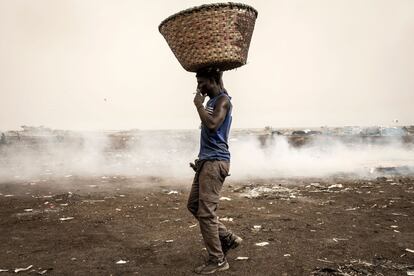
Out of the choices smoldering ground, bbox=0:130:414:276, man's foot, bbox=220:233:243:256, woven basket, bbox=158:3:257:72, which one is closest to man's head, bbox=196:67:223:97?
woven basket, bbox=158:3:257:72

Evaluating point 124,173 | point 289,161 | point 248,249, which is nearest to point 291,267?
point 248,249

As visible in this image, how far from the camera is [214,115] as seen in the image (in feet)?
10.1

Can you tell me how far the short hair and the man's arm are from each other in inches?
8.6

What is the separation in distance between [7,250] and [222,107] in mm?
2774

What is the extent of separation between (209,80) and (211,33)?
0.43 metres

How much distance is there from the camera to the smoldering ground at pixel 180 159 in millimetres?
10336

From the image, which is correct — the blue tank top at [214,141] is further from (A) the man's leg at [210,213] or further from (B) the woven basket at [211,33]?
(B) the woven basket at [211,33]

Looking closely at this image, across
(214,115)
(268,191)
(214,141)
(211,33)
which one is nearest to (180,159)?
(268,191)

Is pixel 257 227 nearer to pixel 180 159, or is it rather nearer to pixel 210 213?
pixel 210 213

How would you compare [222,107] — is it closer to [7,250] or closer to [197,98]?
[197,98]

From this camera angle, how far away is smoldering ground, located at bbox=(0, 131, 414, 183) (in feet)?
33.9

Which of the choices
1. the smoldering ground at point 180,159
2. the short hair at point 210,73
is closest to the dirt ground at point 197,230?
the short hair at point 210,73

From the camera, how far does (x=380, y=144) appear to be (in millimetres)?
17469

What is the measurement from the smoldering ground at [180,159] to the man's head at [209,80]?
618cm
